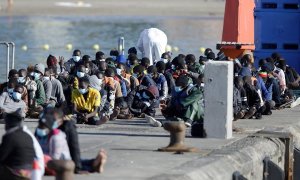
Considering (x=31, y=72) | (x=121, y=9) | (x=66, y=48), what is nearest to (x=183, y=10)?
(x=121, y=9)

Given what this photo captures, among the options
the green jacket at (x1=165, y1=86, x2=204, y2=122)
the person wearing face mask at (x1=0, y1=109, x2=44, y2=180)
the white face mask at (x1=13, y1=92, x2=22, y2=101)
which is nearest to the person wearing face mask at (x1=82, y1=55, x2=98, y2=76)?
the white face mask at (x1=13, y1=92, x2=22, y2=101)

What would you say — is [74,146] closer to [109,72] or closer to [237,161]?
[237,161]

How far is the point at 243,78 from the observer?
81.6 feet

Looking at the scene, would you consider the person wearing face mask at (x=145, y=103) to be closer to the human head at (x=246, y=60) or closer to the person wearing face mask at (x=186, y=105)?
the person wearing face mask at (x=186, y=105)

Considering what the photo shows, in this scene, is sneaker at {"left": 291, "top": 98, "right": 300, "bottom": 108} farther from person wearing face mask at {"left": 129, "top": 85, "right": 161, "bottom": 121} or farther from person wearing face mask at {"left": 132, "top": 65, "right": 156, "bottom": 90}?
person wearing face mask at {"left": 129, "top": 85, "right": 161, "bottom": 121}

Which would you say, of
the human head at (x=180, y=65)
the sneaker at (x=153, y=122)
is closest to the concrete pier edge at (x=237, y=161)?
the sneaker at (x=153, y=122)

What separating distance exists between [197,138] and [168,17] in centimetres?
6722

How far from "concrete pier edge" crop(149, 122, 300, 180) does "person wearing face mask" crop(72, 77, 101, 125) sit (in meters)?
3.03

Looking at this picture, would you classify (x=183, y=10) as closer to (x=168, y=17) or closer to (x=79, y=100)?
(x=168, y=17)

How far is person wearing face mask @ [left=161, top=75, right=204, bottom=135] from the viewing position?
2198cm

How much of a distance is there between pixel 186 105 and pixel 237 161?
3943 millimetres

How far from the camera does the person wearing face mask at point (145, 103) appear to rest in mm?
24766

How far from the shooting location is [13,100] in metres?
22.6

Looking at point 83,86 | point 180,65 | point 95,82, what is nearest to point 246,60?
point 180,65
